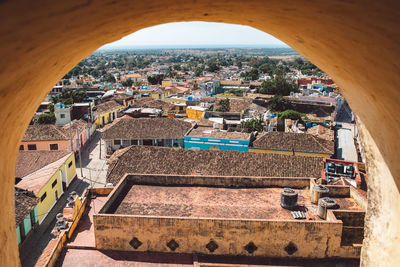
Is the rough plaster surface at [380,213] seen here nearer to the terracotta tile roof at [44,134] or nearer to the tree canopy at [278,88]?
the terracotta tile roof at [44,134]

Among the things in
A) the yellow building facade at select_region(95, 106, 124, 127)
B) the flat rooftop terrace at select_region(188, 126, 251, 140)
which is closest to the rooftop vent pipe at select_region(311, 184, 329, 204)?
the flat rooftop terrace at select_region(188, 126, 251, 140)

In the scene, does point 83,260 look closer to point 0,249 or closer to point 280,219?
point 280,219

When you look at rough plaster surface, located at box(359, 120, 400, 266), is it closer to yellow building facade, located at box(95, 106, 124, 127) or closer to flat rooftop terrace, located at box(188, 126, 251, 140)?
flat rooftop terrace, located at box(188, 126, 251, 140)

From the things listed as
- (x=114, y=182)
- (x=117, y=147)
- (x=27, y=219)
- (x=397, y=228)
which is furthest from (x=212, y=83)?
(x=397, y=228)

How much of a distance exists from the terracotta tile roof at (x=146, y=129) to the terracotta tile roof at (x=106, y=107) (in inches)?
413

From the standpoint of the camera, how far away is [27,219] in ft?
58.5

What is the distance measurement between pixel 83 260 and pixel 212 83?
4980cm

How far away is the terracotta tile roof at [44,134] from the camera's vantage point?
29.4m

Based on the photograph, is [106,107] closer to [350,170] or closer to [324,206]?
[350,170]

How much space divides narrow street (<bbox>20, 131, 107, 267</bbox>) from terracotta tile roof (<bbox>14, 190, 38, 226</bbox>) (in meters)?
2.00

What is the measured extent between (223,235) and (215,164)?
986cm

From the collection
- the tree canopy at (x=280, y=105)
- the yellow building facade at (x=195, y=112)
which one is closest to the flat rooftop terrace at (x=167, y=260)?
the yellow building facade at (x=195, y=112)

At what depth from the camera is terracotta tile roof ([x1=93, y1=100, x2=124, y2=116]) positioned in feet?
139

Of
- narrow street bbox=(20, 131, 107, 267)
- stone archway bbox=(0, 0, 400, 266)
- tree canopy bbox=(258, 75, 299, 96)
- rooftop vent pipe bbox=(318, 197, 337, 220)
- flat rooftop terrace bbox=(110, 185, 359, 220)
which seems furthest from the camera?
tree canopy bbox=(258, 75, 299, 96)
